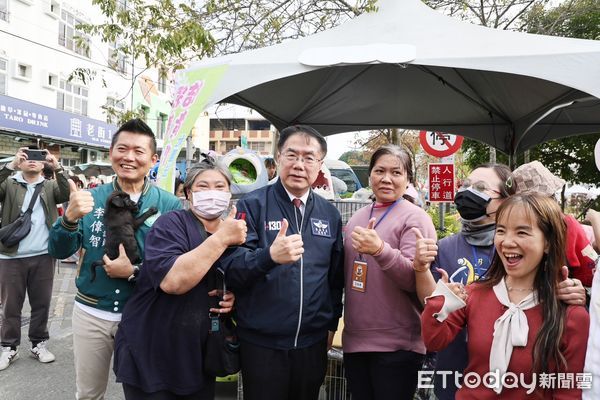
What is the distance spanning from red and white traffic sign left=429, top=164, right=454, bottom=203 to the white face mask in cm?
409

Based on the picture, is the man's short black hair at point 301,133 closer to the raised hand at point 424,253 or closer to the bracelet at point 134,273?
the raised hand at point 424,253

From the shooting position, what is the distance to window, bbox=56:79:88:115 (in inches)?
707

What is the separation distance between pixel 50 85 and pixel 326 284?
61.7ft

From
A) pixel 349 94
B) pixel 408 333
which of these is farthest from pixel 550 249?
pixel 349 94

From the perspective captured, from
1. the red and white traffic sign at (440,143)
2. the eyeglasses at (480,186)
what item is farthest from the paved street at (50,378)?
the red and white traffic sign at (440,143)

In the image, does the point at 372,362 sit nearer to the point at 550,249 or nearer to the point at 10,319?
the point at 550,249

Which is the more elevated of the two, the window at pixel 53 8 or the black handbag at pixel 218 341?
the window at pixel 53 8

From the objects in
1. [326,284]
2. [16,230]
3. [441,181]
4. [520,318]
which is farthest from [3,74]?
[520,318]

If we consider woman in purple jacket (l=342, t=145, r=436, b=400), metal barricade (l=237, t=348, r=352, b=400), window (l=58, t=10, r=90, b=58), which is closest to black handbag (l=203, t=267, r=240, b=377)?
woman in purple jacket (l=342, t=145, r=436, b=400)

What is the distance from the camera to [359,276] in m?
2.19

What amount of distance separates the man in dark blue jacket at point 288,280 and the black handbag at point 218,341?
0.18ft

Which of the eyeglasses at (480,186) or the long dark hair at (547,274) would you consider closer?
the long dark hair at (547,274)

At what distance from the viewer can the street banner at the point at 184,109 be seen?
10.2 feet

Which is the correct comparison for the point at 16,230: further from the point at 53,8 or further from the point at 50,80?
the point at 53,8
